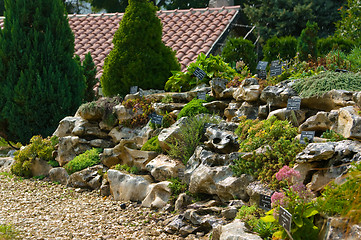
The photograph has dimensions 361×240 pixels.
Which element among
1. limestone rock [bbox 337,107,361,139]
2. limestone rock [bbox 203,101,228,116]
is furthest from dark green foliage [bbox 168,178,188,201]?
limestone rock [bbox 337,107,361,139]

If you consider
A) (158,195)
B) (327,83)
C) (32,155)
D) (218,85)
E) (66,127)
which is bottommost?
(32,155)

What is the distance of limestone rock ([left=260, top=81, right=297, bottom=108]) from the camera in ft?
20.1

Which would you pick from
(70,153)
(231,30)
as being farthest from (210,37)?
(70,153)

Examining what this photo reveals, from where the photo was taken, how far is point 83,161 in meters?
7.95

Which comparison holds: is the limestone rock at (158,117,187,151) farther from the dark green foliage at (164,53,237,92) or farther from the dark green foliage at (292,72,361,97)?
the dark green foliage at (292,72,361,97)

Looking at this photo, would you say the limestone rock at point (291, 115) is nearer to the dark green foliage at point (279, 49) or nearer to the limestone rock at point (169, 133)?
the limestone rock at point (169, 133)

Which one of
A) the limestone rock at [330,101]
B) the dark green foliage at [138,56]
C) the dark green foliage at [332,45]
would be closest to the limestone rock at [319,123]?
the limestone rock at [330,101]

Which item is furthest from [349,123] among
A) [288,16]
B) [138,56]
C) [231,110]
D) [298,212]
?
[288,16]

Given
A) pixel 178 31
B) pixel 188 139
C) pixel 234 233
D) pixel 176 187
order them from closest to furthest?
pixel 234 233 < pixel 176 187 < pixel 188 139 < pixel 178 31

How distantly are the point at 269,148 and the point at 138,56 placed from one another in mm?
4624

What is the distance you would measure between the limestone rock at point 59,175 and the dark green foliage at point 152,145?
188 centimetres

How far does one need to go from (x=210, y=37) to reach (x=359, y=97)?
347 inches

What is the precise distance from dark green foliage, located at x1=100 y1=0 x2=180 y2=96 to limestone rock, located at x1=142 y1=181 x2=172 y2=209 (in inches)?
131

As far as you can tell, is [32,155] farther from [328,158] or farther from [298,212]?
[298,212]
